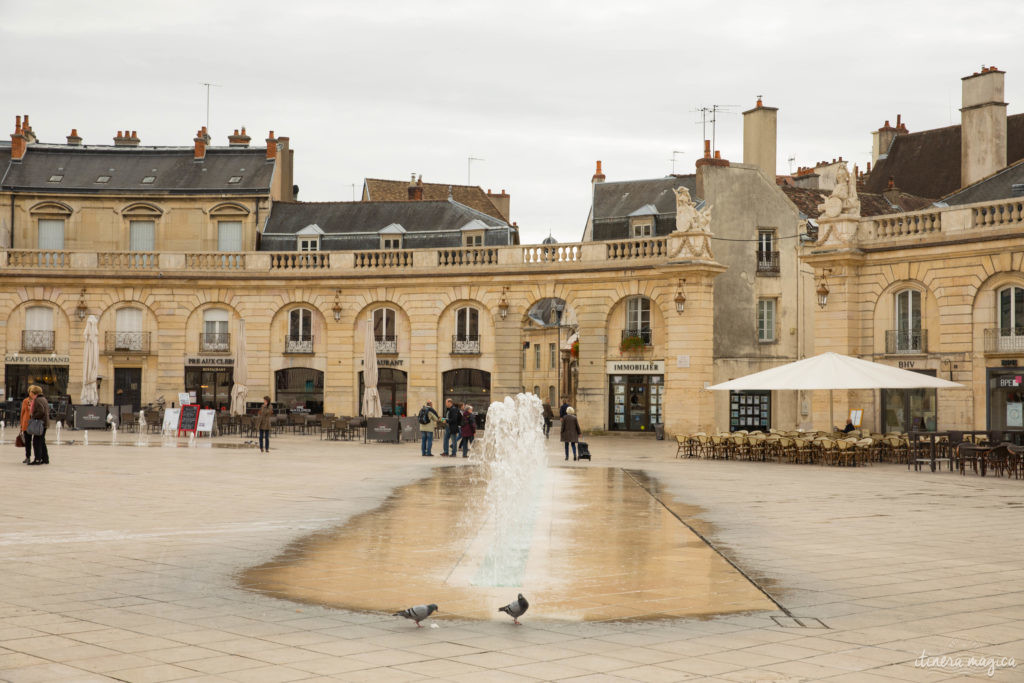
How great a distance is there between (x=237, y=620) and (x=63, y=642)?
1230 millimetres

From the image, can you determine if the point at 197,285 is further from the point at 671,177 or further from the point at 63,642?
the point at 63,642

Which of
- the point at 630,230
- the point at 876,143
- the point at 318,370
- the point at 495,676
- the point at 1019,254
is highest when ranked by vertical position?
the point at 876,143

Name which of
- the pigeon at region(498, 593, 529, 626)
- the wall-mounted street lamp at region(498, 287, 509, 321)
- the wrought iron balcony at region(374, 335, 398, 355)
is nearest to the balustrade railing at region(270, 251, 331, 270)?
the wrought iron balcony at region(374, 335, 398, 355)

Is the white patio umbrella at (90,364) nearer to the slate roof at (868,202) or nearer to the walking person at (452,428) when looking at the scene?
the walking person at (452,428)

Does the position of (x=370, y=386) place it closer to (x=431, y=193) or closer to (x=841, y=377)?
(x=841, y=377)

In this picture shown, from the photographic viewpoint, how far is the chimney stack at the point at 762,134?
41094 mm

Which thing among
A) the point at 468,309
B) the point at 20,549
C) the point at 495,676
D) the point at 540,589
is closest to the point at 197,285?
the point at 468,309

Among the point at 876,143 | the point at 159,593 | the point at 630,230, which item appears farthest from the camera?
the point at 876,143

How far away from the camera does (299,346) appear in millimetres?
39656

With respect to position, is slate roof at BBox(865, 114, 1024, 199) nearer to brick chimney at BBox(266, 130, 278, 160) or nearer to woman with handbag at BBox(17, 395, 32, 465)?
brick chimney at BBox(266, 130, 278, 160)

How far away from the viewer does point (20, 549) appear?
11.1 metres

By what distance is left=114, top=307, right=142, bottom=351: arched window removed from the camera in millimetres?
39750

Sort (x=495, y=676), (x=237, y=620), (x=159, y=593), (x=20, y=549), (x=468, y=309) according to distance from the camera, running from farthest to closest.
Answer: (x=468, y=309) → (x=20, y=549) → (x=159, y=593) → (x=237, y=620) → (x=495, y=676)

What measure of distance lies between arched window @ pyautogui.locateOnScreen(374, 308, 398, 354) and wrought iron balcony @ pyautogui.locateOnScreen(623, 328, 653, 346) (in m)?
8.11
